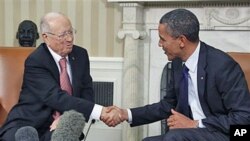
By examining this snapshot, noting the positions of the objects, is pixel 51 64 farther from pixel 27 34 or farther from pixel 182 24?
pixel 27 34

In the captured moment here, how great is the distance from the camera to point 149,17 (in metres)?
3.40

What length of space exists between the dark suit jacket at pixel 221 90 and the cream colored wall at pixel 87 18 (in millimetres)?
1544

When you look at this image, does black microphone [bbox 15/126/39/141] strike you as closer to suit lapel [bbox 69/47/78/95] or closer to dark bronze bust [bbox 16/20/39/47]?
suit lapel [bbox 69/47/78/95]

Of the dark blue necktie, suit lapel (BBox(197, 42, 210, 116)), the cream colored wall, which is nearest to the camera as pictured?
suit lapel (BBox(197, 42, 210, 116))

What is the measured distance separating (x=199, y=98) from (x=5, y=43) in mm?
2240

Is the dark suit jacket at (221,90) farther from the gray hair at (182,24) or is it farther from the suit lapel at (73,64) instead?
the suit lapel at (73,64)

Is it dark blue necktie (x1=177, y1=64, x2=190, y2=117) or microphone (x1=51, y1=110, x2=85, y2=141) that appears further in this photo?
dark blue necktie (x1=177, y1=64, x2=190, y2=117)

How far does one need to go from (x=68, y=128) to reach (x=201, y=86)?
0.68 m

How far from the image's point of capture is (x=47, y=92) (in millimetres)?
2123

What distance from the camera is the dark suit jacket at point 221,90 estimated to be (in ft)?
5.82

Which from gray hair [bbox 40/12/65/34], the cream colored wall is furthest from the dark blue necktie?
the cream colored wall

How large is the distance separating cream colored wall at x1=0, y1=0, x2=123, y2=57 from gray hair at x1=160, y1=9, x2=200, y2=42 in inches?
Result: 62.6

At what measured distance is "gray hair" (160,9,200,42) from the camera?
6.22ft

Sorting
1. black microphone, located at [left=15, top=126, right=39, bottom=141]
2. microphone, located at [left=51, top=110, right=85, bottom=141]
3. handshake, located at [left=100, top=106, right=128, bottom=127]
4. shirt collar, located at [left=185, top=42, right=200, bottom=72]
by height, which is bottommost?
handshake, located at [left=100, top=106, right=128, bottom=127]
